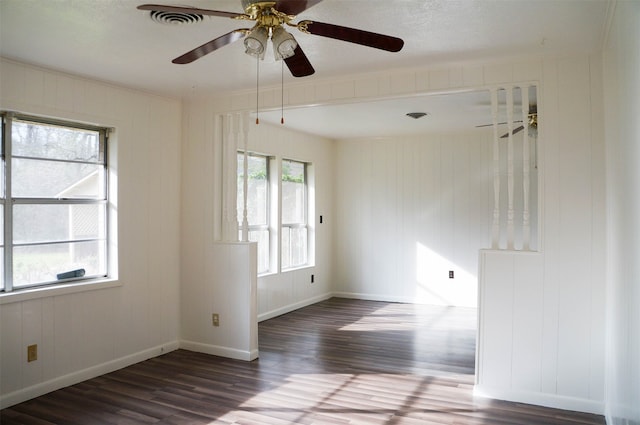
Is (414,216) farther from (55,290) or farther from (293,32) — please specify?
(55,290)

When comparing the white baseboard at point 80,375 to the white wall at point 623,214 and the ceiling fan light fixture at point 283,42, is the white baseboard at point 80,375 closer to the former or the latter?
the ceiling fan light fixture at point 283,42

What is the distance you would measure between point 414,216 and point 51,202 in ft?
16.1

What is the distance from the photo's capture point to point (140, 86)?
14.1 ft

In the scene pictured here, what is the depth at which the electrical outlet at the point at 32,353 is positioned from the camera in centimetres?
357

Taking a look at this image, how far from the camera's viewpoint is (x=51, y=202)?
3.81 metres

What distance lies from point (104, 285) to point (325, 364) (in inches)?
80.9

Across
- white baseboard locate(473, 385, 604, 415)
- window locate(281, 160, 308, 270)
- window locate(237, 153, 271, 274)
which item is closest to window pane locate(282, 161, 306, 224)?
window locate(281, 160, 308, 270)

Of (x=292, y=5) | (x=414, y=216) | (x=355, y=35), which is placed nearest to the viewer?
(x=292, y=5)

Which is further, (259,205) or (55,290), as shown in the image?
(259,205)

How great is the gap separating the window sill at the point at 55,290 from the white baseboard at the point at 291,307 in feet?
7.39

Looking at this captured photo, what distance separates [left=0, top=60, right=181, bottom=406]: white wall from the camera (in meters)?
3.54

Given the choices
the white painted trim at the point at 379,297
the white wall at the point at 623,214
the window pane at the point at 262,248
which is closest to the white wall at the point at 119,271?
the window pane at the point at 262,248

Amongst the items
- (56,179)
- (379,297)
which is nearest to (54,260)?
(56,179)

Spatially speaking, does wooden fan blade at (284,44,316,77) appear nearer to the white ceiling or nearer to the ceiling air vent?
the white ceiling
